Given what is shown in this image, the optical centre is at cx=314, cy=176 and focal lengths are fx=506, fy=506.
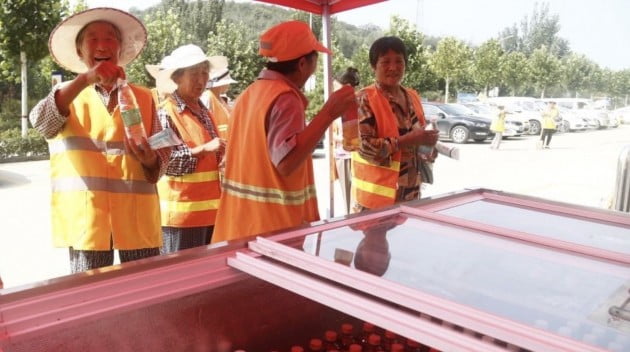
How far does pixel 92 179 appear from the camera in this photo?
6.39ft

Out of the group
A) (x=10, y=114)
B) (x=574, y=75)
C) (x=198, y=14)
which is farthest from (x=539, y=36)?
(x=10, y=114)

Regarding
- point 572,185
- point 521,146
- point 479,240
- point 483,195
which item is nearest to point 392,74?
point 483,195

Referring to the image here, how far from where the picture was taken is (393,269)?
3.54 feet

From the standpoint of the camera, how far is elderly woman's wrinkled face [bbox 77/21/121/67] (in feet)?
6.61

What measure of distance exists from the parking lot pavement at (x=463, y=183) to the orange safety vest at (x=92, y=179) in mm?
1726

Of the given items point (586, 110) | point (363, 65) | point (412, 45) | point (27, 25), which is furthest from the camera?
point (363, 65)

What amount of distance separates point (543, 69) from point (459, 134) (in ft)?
71.8

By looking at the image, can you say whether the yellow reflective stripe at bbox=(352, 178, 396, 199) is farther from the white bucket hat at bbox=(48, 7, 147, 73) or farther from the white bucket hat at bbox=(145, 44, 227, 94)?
the white bucket hat at bbox=(48, 7, 147, 73)

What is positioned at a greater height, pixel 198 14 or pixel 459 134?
pixel 198 14

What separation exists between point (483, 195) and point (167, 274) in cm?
135

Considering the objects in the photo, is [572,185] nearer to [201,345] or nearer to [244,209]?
[244,209]

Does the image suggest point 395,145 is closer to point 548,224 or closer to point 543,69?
point 548,224

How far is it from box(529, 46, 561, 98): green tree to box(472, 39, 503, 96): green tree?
3.72 m

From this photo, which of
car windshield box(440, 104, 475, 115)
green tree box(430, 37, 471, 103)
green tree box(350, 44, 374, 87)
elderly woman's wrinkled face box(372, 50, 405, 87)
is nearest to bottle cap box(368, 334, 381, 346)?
elderly woman's wrinkled face box(372, 50, 405, 87)
